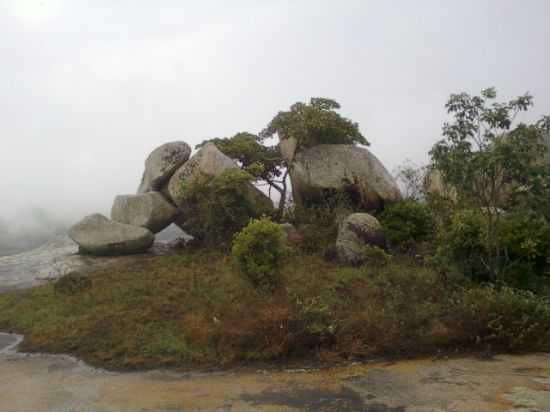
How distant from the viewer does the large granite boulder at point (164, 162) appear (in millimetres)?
20656

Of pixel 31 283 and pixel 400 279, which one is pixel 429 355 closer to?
pixel 400 279

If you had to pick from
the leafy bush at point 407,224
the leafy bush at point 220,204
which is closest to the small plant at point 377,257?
the leafy bush at point 407,224


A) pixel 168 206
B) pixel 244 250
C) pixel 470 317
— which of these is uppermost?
pixel 168 206

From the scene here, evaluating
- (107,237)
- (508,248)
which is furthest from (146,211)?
(508,248)

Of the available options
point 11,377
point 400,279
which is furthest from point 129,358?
point 400,279

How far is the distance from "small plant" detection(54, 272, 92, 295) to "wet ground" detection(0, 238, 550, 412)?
15.1ft

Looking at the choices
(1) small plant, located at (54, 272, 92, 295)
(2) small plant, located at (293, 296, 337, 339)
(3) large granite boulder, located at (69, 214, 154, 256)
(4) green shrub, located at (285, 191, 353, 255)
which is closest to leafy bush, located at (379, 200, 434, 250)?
(4) green shrub, located at (285, 191, 353, 255)

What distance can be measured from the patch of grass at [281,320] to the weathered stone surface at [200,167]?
6.56m

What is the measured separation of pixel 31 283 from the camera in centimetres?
1576

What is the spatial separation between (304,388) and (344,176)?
42.4 ft

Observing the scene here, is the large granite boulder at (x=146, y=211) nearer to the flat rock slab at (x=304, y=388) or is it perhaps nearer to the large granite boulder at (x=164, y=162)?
the large granite boulder at (x=164, y=162)

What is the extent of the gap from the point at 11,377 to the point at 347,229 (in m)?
10.6

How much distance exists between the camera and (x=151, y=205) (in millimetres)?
19891

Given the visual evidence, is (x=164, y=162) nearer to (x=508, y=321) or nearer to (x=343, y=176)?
(x=343, y=176)
